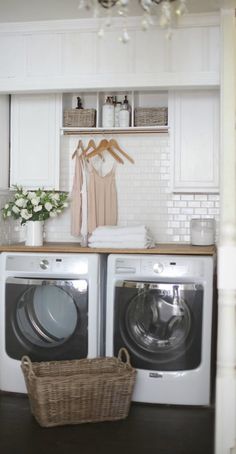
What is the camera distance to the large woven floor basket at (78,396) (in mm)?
2990

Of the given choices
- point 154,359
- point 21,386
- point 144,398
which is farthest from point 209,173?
point 21,386

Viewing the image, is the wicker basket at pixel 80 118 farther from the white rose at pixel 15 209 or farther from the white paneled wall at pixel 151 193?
Answer: the white rose at pixel 15 209

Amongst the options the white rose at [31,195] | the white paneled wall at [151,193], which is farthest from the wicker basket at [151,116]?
the white rose at [31,195]

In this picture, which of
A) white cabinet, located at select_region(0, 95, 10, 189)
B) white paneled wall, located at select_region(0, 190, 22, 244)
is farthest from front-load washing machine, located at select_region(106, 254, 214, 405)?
white cabinet, located at select_region(0, 95, 10, 189)

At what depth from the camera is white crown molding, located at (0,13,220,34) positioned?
11.3ft

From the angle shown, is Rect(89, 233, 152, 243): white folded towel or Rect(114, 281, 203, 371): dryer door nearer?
Rect(114, 281, 203, 371): dryer door

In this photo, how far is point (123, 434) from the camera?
2.95 meters

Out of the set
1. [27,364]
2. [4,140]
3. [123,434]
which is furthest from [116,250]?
[4,140]

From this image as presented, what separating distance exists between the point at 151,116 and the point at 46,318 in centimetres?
183

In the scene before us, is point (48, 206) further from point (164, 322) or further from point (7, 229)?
point (164, 322)

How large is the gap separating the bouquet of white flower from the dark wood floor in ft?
4.60

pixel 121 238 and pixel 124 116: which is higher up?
pixel 124 116

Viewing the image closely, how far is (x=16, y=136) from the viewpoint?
4.23 m

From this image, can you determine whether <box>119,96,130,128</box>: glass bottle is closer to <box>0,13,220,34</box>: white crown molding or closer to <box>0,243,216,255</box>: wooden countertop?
<box>0,13,220,34</box>: white crown molding
